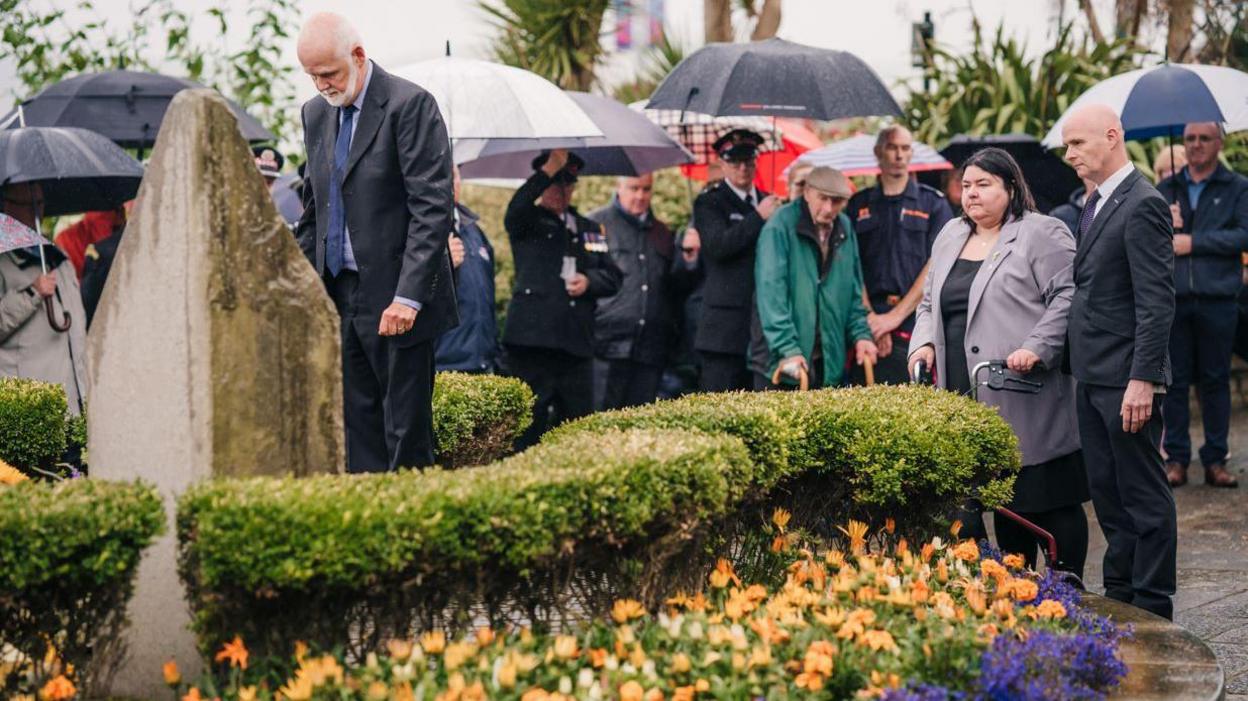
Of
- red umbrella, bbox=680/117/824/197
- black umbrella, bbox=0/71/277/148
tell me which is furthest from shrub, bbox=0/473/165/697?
red umbrella, bbox=680/117/824/197

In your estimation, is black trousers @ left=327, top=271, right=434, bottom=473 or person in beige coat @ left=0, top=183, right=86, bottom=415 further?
Answer: person in beige coat @ left=0, top=183, right=86, bottom=415

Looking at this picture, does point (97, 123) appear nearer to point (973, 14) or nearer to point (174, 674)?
point (174, 674)

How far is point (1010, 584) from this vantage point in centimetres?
506

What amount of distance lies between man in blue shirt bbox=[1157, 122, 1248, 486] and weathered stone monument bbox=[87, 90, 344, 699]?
269 inches

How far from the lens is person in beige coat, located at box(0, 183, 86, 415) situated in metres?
7.95

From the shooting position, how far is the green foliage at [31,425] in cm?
641

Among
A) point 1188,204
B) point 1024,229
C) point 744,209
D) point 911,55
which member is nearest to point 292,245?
point 1024,229

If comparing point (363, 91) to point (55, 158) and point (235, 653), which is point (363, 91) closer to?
point (235, 653)

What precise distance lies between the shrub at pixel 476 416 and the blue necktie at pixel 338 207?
1.24 metres

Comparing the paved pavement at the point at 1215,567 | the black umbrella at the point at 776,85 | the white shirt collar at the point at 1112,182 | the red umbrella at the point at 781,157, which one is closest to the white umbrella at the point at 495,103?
the black umbrella at the point at 776,85

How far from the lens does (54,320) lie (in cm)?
804

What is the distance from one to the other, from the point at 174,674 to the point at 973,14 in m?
12.7

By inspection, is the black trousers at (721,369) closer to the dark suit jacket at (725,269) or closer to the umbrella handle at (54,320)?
the dark suit jacket at (725,269)

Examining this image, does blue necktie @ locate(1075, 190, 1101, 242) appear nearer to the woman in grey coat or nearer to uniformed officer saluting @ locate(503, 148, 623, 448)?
the woman in grey coat
